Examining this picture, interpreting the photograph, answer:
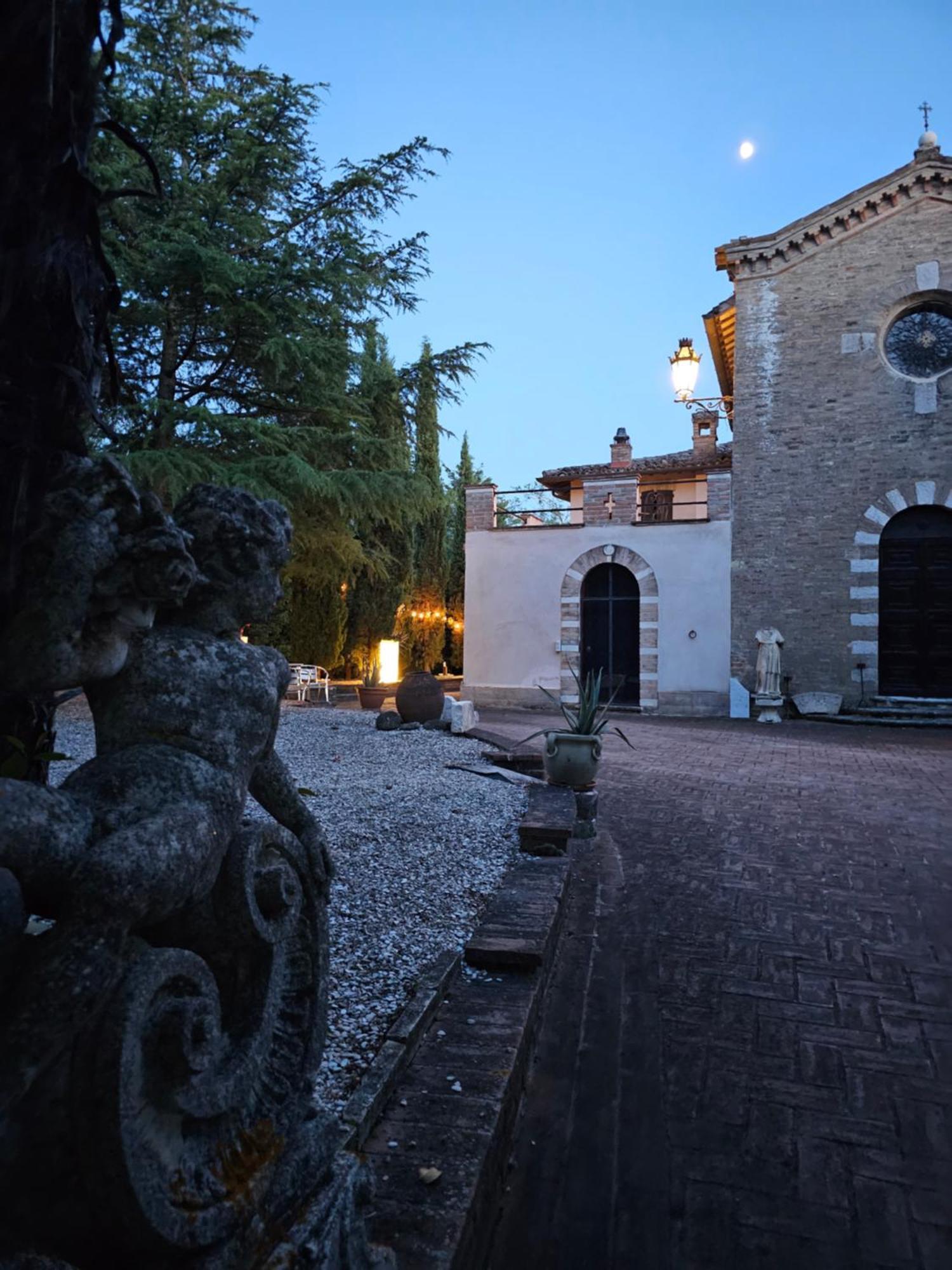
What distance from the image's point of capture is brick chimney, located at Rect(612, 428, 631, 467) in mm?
20392

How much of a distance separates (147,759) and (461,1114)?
1.30 meters

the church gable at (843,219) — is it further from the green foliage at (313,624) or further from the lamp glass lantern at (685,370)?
the green foliage at (313,624)

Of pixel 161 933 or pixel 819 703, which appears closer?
pixel 161 933

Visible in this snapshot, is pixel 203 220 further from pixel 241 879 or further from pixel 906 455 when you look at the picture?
pixel 906 455

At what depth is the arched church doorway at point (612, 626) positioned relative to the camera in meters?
Result: 15.8

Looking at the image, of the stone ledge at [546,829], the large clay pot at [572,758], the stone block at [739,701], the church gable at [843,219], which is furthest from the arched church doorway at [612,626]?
the stone ledge at [546,829]

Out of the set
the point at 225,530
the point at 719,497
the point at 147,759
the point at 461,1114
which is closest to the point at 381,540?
the point at 719,497

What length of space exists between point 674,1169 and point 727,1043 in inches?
27.7

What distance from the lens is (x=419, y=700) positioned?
10555 millimetres

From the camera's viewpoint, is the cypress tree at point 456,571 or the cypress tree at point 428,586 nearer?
the cypress tree at point 428,586

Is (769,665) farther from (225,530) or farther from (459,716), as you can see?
(225,530)

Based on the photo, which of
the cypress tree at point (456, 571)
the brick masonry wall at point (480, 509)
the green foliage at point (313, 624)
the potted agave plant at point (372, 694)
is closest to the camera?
the potted agave plant at point (372, 694)

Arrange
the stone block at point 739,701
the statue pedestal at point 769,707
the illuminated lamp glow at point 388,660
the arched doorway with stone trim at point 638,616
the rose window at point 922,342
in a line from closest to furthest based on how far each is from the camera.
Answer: the statue pedestal at point 769,707
the rose window at point 922,342
the stone block at point 739,701
the arched doorway with stone trim at point 638,616
the illuminated lamp glow at point 388,660

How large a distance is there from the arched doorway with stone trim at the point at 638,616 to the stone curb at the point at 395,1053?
1253 cm
